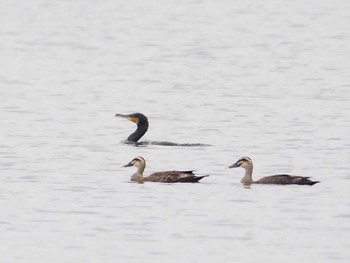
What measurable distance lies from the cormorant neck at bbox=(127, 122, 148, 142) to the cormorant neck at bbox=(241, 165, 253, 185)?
23.0 feet

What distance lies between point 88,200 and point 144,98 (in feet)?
56.6

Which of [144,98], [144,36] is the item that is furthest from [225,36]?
[144,98]

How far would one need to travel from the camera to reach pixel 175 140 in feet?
103

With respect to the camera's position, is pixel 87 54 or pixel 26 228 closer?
pixel 26 228

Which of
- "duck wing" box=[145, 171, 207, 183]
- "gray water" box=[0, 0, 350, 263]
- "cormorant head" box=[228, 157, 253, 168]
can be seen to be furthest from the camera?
"cormorant head" box=[228, 157, 253, 168]

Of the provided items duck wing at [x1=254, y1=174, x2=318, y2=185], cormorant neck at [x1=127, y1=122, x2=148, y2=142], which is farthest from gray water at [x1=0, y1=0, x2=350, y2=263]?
cormorant neck at [x1=127, y1=122, x2=148, y2=142]

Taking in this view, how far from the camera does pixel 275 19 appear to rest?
73.1 metres

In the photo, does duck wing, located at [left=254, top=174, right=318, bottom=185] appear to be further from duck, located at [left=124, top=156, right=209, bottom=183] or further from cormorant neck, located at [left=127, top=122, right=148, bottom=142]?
cormorant neck, located at [left=127, top=122, right=148, bottom=142]

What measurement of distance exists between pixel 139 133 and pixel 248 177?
24.1ft

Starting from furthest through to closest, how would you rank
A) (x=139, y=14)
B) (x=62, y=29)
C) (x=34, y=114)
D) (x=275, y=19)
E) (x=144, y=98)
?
(x=139, y=14) → (x=275, y=19) → (x=62, y=29) → (x=144, y=98) → (x=34, y=114)

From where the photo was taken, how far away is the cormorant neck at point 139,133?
31688 mm

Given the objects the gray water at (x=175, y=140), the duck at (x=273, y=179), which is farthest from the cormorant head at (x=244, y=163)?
the gray water at (x=175, y=140)

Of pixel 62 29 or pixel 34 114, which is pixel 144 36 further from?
pixel 34 114

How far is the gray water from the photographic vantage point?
66.2 ft
